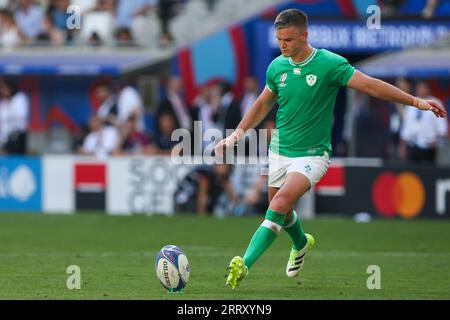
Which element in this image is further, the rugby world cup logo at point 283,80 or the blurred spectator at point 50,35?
the blurred spectator at point 50,35

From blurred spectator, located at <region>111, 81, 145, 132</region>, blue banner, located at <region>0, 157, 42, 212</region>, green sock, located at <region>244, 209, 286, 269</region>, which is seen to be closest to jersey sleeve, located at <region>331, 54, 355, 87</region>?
green sock, located at <region>244, 209, 286, 269</region>

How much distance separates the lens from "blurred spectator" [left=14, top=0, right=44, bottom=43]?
2919 centimetres

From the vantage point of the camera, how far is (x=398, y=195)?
860 inches

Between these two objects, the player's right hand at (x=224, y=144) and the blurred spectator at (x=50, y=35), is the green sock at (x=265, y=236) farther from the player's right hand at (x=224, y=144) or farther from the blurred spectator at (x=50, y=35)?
the blurred spectator at (x=50, y=35)

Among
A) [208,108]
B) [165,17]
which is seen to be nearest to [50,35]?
[165,17]

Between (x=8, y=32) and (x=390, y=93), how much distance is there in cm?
1917

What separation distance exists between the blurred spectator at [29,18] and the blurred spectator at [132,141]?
562 centimetres

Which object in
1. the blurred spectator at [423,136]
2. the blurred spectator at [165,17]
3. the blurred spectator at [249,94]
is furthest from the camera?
the blurred spectator at [165,17]

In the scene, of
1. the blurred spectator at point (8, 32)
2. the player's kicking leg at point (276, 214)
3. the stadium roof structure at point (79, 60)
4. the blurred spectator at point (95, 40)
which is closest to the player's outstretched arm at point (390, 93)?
the player's kicking leg at point (276, 214)

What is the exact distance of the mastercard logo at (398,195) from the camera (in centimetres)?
2173

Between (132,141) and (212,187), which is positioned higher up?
(132,141)

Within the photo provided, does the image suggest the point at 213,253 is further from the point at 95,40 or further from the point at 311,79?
the point at 95,40

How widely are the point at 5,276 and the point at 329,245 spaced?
6020 mm
